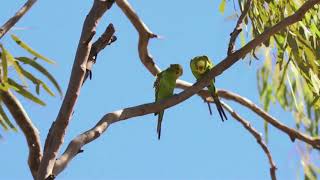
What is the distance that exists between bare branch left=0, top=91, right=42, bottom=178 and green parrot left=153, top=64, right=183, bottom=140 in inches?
25.3

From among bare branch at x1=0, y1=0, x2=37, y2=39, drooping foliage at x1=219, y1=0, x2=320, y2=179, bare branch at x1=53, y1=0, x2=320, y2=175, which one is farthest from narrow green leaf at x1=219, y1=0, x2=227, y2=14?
bare branch at x1=0, y1=0, x2=37, y2=39

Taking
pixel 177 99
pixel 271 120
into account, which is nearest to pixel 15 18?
pixel 177 99

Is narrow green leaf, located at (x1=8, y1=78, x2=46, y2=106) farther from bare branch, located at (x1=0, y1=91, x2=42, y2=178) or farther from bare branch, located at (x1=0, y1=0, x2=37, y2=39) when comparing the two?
bare branch, located at (x1=0, y1=0, x2=37, y2=39)

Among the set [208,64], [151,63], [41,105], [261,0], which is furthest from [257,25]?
[41,105]

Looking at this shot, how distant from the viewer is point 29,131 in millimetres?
2201

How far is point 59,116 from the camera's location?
2.10m

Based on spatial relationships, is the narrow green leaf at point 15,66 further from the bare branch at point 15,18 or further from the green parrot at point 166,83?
the green parrot at point 166,83

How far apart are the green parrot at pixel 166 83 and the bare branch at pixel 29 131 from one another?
2.11 feet

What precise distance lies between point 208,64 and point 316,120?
1125 mm

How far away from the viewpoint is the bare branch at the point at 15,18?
2.25 m


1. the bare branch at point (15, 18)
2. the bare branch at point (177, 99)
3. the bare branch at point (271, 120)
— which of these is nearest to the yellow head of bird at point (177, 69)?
the bare branch at point (271, 120)

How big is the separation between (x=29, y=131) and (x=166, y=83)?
0.78 m

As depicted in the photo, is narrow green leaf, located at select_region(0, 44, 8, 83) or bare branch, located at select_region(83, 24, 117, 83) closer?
narrow green leaf, located at select_region(0, 44, 8, 83)

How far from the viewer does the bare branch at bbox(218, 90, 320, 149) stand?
9.96 ft
